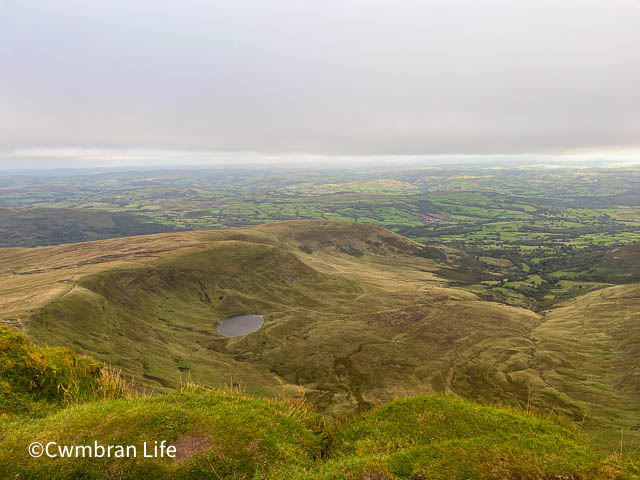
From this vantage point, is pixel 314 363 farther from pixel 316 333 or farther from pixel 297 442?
pixel 297 442

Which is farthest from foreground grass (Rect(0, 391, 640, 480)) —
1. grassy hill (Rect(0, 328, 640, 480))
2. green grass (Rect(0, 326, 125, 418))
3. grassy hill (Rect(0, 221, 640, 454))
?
grassy hill (Rect(0, 221, 640, 454))

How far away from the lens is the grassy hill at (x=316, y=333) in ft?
247

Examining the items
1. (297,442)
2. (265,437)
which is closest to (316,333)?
(297,442)

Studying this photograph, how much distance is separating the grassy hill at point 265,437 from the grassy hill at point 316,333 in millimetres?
42777

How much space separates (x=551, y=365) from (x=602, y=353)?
21227mm

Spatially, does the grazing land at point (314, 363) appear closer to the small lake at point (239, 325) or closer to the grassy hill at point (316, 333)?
the grassy hill at point (316, 333)

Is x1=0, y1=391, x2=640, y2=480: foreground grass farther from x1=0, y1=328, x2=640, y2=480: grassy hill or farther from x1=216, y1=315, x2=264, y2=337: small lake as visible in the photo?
x1=216, y1=315, x2=264, y2=337: small lake

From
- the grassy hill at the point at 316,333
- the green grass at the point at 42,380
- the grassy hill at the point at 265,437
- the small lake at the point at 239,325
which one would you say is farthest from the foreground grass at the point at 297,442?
the small lake at the point at 239,325

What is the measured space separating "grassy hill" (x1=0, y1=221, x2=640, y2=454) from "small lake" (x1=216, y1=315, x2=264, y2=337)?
3408mm

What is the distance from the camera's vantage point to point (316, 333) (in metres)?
112

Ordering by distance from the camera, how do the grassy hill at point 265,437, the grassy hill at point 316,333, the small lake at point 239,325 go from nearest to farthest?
the grassy hill at point 265,437 → the grassy hill at point 316,333 → the small lake at point 239,325

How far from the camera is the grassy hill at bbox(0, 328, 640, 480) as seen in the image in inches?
521

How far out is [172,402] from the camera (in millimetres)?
18938

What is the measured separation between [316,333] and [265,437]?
324 ft
